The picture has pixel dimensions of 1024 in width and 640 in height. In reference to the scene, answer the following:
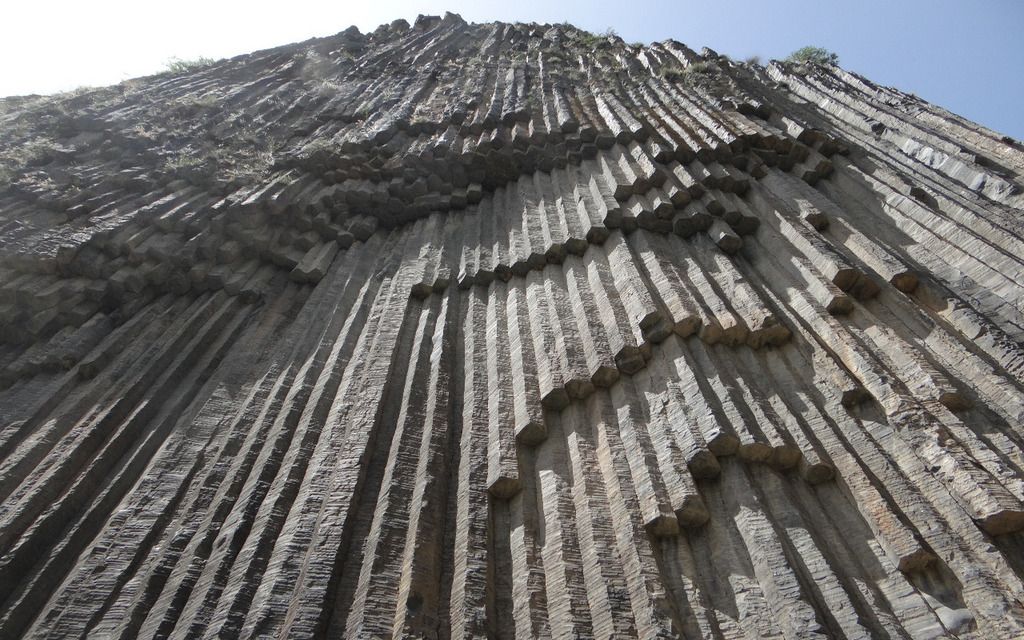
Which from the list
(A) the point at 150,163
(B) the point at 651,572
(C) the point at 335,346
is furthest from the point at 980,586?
(A) the point at 150,163

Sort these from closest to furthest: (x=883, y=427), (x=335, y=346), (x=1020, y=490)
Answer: (x=1020, y=490) → (x=883, y=427) → (x=335, y=346)

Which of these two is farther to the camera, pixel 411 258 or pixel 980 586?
pixel 411 258

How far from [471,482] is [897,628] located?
1968 millimetres

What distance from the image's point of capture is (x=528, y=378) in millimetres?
4082

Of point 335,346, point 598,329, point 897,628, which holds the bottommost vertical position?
point 897,628

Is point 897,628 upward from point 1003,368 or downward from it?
downward

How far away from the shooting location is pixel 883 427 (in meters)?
3.14

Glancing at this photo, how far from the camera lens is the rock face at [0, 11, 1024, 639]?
2.79 metres

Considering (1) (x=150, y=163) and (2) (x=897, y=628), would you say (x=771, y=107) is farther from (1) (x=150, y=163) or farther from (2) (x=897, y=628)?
(1) (x=150, y=163)

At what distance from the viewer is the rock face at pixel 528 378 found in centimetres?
279

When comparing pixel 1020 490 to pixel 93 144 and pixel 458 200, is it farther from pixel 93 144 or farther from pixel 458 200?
pixel 93 144

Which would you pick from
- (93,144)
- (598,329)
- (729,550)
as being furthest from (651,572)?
(93,144)

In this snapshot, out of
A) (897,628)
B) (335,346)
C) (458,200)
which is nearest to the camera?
(897,628)

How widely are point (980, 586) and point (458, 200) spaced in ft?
18.7
